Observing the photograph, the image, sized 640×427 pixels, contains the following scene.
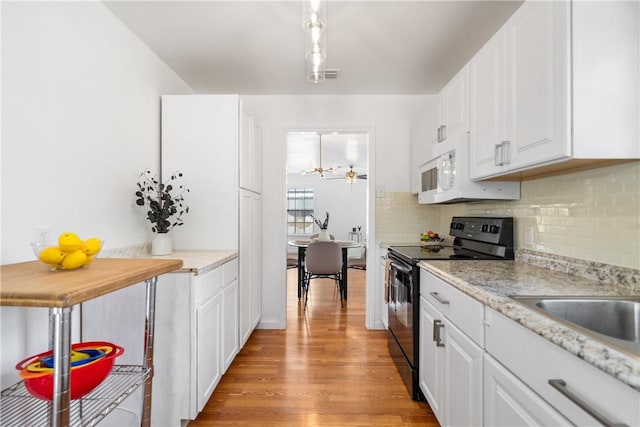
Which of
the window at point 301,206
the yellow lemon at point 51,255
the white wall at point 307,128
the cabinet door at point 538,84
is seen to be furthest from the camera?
the window at point 301,206

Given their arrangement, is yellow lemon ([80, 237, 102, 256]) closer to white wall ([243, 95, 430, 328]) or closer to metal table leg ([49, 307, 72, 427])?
metal table leg ([49, 307, 72, 427])

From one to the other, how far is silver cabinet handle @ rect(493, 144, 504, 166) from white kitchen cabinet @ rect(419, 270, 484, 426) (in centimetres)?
68

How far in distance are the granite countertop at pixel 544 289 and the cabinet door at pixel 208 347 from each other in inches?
50.6

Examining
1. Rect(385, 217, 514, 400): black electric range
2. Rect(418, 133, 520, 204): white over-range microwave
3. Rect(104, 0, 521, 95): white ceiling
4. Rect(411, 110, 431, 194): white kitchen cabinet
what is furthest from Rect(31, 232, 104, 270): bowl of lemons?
Rect(411, 110, 431, 194): white kitchen cabinet

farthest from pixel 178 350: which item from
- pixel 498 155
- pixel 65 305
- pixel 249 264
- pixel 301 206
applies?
pixel 301 206

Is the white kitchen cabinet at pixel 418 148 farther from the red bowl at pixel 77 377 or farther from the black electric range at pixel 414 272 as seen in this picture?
the red bowl at pixel 77 377

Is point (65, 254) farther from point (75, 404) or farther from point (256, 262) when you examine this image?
point (256, 262)

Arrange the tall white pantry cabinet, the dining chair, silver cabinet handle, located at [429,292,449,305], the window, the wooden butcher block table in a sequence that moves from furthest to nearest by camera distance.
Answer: the window < the dining chair < the tall white pantry cabinet < silver cabinet handle, located at [429,292,449,305] < the wooden butcher block table

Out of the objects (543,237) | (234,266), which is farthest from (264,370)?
(543,237)

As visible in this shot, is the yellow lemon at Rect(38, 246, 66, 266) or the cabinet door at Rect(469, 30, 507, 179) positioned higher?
the cabinet door at Rect(469, 30, 507, 179)

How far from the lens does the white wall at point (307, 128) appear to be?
3260 millimetres

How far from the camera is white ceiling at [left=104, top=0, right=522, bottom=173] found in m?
1.90

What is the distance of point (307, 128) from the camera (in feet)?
10.7

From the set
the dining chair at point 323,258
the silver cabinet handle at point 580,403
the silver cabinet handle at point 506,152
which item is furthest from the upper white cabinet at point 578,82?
the dining chair at point 323,258
